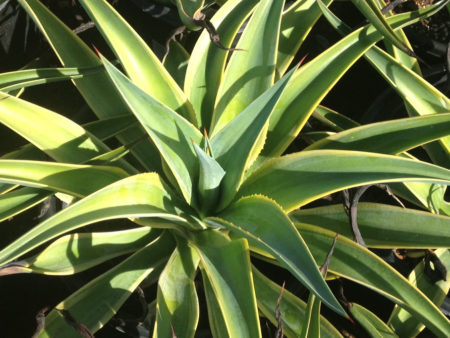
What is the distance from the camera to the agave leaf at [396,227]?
83 centimetres

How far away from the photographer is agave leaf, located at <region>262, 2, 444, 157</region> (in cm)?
84

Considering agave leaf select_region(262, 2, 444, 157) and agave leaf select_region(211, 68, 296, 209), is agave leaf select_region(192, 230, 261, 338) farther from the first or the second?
agave leaf select_region(262, 2, 444, 157)

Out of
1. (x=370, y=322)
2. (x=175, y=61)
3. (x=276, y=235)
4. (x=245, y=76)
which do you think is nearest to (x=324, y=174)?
(x=276, y=235)

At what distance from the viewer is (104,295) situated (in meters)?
0.86

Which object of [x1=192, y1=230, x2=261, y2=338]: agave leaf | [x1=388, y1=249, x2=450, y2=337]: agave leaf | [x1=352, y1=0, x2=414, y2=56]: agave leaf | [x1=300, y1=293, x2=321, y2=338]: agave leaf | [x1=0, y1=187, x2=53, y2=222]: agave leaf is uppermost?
[x1=352, y1=0, x2=414, y2=56]: agave leaf

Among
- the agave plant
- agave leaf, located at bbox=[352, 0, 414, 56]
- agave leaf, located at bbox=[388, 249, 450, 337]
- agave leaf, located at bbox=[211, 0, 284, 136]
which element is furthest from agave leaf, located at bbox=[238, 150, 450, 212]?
agave leaf, located at bbox=[388, 249, 450, 337]

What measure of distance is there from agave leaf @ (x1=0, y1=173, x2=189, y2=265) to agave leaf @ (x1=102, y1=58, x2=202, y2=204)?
0.11 ft

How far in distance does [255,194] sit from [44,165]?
0.28m

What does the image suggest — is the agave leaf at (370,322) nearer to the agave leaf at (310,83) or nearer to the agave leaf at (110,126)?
the agave leaf at (310,83)

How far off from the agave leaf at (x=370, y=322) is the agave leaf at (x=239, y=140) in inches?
11.8

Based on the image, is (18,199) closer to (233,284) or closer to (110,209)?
(110,209)

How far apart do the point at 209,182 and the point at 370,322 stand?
1.23ft

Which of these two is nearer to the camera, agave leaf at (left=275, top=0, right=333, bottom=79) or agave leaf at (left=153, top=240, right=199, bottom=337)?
agave leaf at (left=153, top=240, right=199, bottom=337)

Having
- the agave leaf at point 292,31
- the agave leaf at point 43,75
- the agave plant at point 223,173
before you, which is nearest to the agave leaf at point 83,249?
the agave plant at point 223,173
